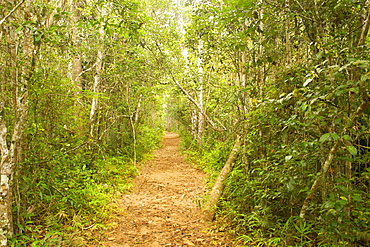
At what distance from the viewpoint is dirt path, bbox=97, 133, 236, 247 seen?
4.25 meters

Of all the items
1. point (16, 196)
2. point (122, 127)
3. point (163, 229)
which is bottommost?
point (163, 229)

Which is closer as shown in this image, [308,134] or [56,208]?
[308,134]

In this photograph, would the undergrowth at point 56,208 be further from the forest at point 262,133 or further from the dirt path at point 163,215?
the dirt path at point 163,215

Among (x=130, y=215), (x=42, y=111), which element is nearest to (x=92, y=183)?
(x=130, y=215)

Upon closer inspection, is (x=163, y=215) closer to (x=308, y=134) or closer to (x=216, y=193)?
(x=216, y=193)

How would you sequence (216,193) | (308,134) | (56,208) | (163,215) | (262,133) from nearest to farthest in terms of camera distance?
1. (308,134)
2. (56,208)
3. (262,133)
4. (163,215)
5. (216,193)

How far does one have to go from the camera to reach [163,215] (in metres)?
5.37

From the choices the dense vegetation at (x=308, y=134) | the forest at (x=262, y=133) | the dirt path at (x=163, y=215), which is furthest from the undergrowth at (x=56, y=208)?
the dense vegetation at (x=308, y=134)

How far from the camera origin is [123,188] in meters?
6.76

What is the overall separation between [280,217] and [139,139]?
8846mm

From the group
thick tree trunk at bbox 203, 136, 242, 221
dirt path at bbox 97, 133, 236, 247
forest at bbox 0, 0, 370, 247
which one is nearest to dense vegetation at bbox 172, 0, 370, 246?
forest at bbox 0, 0, 370, 247

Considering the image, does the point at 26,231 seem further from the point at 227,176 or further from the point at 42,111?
the point at 227,176

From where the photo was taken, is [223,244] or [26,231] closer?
[26,231]

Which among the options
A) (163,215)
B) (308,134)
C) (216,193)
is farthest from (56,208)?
(308,134)
